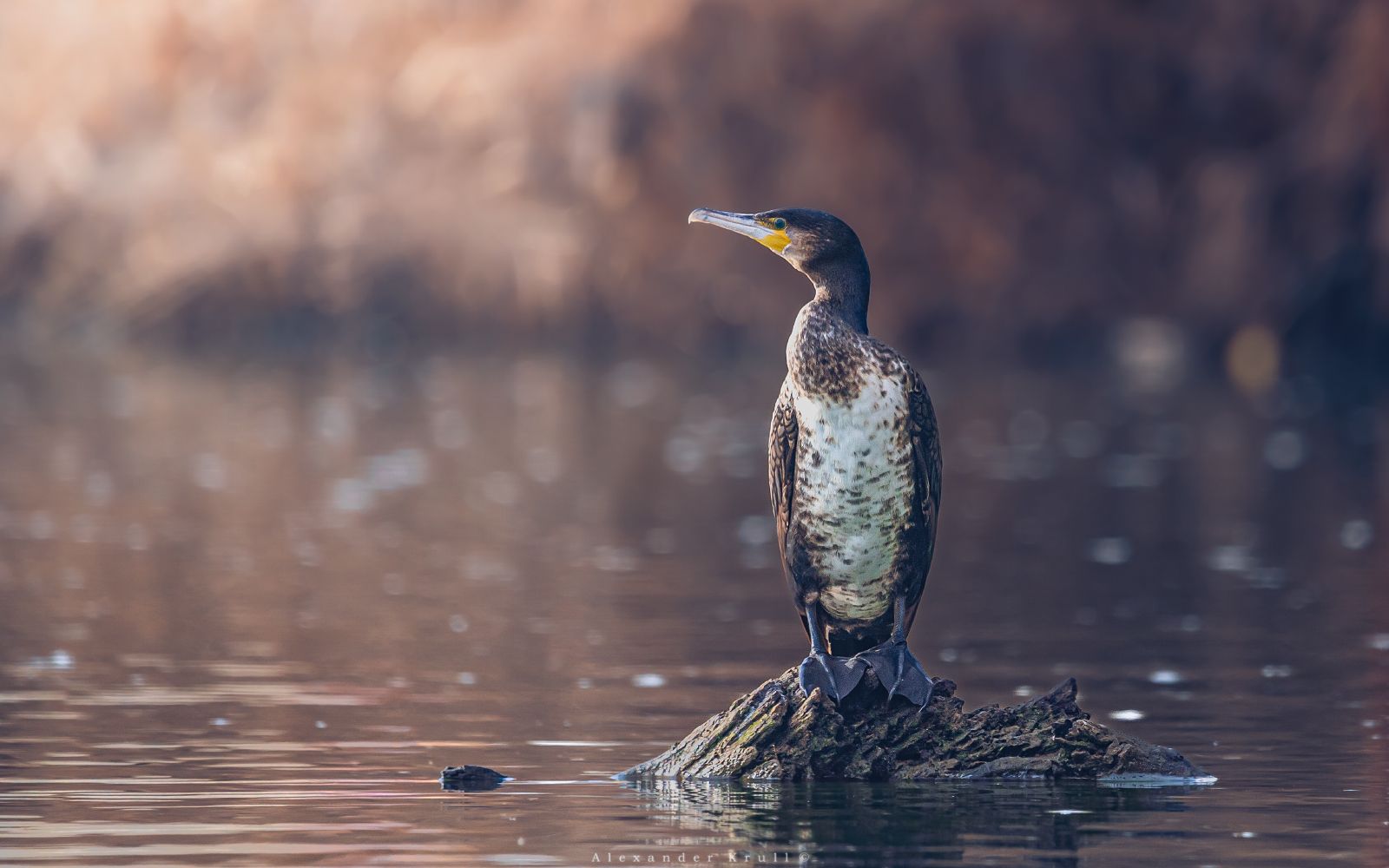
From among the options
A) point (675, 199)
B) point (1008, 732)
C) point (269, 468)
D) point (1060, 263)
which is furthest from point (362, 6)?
point (1008, 732)

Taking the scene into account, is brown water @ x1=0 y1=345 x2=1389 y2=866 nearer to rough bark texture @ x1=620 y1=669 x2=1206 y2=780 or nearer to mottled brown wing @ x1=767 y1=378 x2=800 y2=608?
rough bark texture @ x1=620 y1=669 x2=1206 y2=780

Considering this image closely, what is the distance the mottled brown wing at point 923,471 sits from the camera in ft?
26.6

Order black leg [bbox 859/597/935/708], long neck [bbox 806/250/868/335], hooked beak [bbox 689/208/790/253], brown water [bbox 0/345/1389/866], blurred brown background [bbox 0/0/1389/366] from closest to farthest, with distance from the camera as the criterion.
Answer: brown water [bbox 0/345/1389/866] < black leg [bbox 859/597/935/708] < long neck [bbox 806/250/868/335] < hooked beak [bbox 689/208/790/253] < blurred brown background [bbox 0/0/1389/366]

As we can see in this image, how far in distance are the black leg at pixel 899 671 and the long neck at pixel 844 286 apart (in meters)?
1.04

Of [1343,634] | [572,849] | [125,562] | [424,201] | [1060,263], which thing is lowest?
[572,849]

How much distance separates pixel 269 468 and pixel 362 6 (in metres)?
25.0

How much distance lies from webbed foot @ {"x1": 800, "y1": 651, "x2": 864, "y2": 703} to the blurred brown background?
89.3 ft

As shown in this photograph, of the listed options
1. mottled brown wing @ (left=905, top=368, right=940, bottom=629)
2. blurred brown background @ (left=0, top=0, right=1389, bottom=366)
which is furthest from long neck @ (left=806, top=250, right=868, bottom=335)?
blurred brown background @ (left=0, top=0, right=1389, bottom=366)

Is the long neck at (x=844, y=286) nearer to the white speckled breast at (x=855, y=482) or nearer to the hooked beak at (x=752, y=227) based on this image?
the hooked beak at (x=752, y=227)

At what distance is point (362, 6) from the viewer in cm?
4591

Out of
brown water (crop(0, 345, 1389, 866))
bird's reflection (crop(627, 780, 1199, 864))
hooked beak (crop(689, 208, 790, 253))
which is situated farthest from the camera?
hooked beak (crop(689, 208, 790, 253))

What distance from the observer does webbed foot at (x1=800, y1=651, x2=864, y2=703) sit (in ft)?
26.3

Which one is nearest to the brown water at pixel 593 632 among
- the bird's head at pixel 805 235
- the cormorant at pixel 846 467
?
the cormorant at pixel 846 467

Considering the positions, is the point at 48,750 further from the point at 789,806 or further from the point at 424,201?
the point at 424,201
